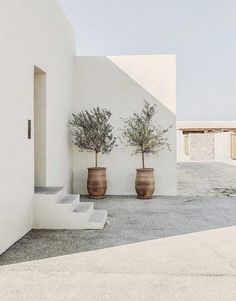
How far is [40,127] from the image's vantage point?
5.71 m

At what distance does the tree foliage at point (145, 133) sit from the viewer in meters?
7.42

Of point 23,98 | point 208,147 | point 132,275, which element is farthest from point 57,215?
point 208,147

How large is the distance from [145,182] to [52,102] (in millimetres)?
2611

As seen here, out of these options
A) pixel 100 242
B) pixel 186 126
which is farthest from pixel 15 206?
pixel 186 126

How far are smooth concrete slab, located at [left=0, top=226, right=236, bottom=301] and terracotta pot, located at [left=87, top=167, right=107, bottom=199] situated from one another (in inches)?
136

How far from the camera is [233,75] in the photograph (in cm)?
3231

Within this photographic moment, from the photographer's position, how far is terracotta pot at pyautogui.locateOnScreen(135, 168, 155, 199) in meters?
7.45

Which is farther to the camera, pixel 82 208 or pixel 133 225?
pixel 82 208

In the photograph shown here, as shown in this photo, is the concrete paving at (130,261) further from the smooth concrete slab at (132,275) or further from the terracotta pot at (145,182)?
the terracotta pot at (145,182)

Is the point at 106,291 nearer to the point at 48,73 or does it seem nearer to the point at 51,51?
the point at 48,73

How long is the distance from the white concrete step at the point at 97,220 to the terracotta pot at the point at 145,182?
6.98 ft

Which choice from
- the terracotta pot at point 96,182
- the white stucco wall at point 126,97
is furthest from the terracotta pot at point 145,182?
the terracotta pot at point 96,182

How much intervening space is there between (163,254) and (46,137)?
292 cm

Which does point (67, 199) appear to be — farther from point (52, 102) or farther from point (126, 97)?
point (126, 97)
